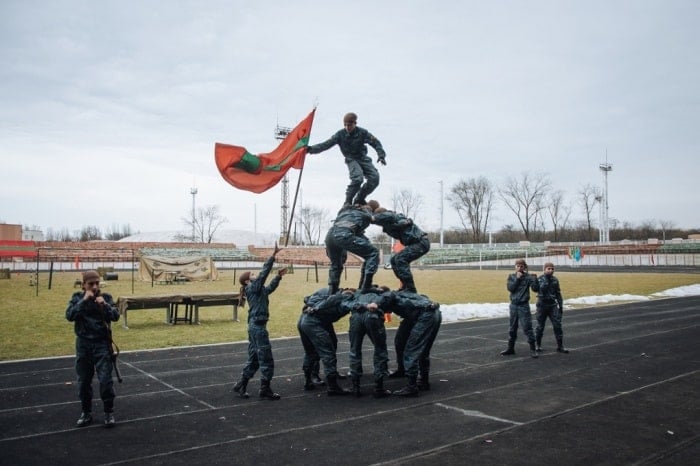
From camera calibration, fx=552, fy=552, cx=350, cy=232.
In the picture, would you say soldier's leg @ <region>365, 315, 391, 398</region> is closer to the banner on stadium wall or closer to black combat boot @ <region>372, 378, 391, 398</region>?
black combat boot @ <region>372, 378, 391, 398</region>

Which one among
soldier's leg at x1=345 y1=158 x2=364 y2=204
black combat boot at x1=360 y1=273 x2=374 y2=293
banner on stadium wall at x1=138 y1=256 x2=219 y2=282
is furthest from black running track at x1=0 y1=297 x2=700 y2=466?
banner on stadium wall at x1=138 y1=256 x2=219 y2=282

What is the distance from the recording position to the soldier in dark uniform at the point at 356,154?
32.2 ft

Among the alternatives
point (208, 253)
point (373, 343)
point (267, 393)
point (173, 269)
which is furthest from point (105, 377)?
point (208, 253)

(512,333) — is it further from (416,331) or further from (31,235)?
(31,235)

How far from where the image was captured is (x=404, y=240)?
9.79 metres

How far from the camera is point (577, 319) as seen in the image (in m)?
18.7

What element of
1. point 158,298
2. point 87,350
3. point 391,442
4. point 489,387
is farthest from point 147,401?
point 158,298

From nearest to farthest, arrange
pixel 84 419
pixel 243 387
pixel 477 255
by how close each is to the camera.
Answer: pixel 84 419 < pixel 243 387 < pixel 477 255

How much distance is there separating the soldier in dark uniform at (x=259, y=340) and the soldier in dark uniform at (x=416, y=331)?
5.51 feet

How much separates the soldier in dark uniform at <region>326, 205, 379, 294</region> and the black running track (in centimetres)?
191

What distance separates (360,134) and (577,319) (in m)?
12.5

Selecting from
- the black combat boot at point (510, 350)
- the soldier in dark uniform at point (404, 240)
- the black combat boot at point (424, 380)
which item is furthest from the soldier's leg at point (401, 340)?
the black combat boot at point (510, 350)

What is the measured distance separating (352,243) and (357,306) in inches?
45.1

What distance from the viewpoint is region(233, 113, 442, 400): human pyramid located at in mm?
8531
